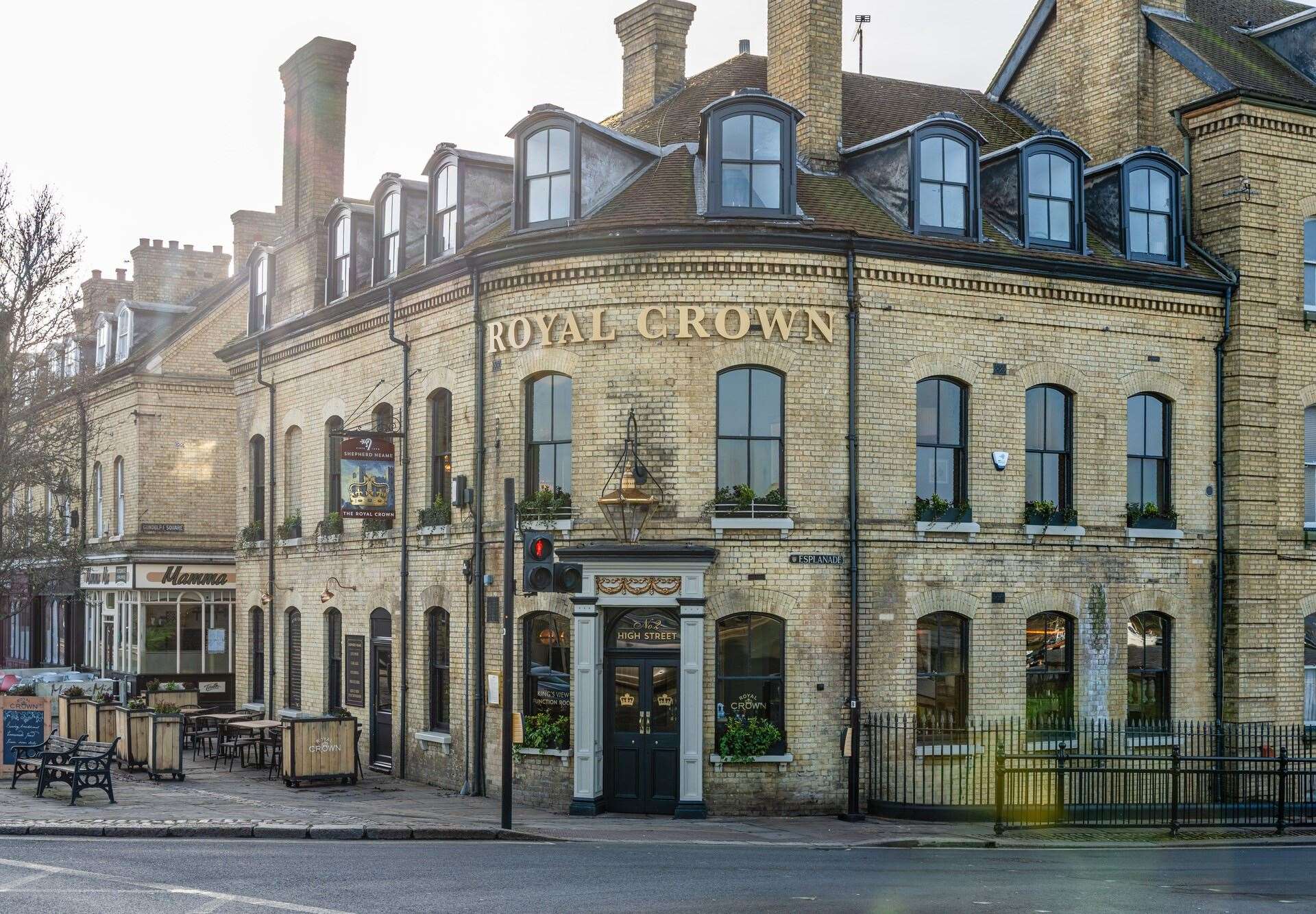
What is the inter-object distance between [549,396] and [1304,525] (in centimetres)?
1251

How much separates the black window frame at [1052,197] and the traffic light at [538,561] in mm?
8965

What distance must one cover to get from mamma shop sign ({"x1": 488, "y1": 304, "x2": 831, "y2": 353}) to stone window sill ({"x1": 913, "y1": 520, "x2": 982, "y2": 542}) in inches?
117

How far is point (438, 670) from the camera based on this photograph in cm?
2477

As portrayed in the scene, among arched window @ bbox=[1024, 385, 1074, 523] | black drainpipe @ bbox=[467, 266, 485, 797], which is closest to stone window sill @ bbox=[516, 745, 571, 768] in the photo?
black drainpipe @ bbox=[467, 266, 485, 797]

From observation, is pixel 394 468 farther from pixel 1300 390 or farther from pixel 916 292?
pixel 1300 390

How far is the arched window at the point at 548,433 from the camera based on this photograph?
72.2ft

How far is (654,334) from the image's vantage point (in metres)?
21.2

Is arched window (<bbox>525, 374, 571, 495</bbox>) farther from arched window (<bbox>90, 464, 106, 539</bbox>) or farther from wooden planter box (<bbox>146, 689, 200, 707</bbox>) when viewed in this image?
arched window (<bbox>90, 464, 106, 539</bbox>)

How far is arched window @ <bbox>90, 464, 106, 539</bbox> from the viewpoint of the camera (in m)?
40.5

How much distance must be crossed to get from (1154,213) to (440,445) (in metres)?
11.9

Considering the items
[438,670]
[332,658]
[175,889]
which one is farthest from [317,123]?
[175,889]

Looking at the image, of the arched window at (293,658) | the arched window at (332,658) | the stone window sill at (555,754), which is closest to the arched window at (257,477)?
the arched window at (293,658)

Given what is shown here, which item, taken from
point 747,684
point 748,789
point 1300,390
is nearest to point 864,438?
point 747,684

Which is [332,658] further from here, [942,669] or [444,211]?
[942,669]
